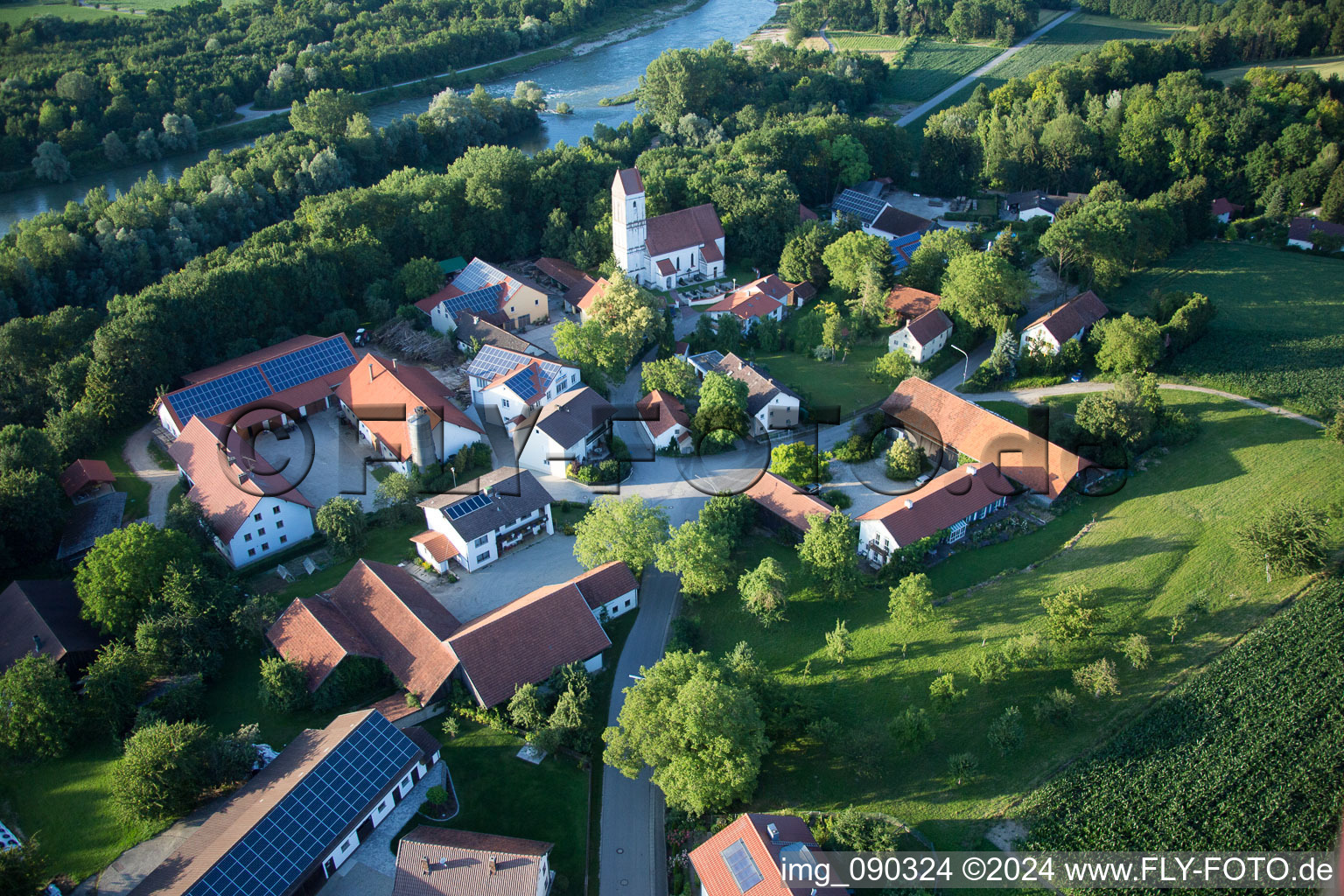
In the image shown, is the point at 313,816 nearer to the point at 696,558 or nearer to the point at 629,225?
the point at 696,558

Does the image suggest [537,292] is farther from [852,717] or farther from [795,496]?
[852,717]

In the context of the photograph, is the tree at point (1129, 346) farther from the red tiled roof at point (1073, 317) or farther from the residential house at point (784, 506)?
the residential house at point (784, 506)

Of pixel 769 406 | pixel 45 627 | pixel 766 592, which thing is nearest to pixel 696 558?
pixel 766 592

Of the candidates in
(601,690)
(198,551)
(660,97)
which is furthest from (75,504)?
(660,97)

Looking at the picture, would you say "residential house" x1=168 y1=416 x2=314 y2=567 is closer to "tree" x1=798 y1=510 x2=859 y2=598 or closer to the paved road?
"tree" x1=798 y1=510 x2=859 y2=598

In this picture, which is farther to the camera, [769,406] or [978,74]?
[978,74]

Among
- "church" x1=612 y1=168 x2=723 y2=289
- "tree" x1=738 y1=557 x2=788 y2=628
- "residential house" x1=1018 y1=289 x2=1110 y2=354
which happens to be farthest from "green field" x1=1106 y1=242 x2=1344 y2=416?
"tree" x1=738 y1=557 x2=788 y2=628
